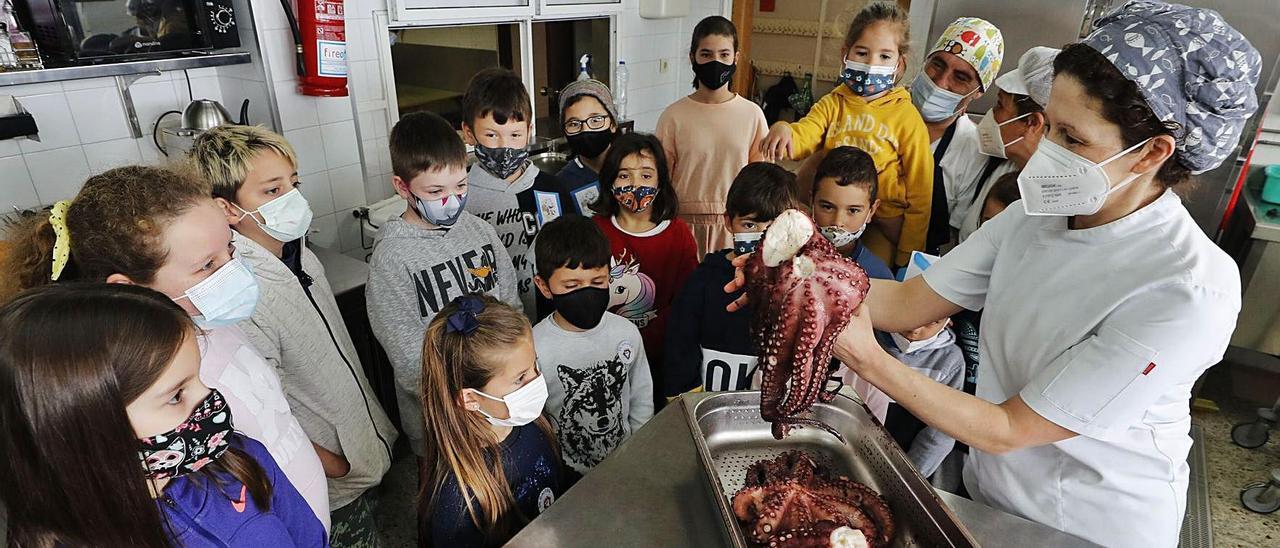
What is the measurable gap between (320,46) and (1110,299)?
354 cm

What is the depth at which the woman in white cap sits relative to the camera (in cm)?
244

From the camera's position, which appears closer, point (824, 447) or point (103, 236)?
point (103, 236)

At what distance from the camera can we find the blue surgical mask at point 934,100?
2.96 metres

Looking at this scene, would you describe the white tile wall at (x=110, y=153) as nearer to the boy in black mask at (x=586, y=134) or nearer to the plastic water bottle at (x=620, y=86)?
the boy in black mask at (x=586, y=134)

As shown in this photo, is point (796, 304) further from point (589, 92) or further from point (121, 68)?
point (121, 68)

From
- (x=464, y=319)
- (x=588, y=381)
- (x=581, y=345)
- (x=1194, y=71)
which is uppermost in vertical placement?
(x=1194, y=71)

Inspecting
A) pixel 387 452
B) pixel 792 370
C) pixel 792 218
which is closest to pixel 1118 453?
pixel 792 370

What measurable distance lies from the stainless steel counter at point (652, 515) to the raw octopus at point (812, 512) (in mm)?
102

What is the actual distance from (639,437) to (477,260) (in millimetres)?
1120

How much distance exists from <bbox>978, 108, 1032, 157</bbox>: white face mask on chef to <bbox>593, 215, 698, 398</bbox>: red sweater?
135 centimetres

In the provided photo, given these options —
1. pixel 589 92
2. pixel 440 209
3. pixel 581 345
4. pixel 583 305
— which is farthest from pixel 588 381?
pixel 589 92

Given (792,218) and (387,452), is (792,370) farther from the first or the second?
(387,452)

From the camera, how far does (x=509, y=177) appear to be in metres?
2.92

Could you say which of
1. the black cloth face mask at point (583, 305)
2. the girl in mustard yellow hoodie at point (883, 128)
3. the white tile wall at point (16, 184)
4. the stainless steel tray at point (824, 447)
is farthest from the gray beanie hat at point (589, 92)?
the white tile wall at point (16, 184)
